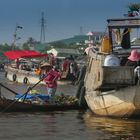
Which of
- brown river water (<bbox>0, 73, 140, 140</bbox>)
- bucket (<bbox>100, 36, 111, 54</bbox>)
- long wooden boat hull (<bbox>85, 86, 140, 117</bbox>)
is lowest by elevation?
brown river water (<bbox>0, 73, 140, 140</bbox>)

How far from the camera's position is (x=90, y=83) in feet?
61.3

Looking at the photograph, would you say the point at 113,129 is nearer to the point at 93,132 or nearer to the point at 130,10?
the point at 93,132

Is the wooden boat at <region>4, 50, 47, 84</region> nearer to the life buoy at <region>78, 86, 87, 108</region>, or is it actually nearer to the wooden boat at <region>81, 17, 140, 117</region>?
the life buoy at <region>78, 86, 87, 108</region>

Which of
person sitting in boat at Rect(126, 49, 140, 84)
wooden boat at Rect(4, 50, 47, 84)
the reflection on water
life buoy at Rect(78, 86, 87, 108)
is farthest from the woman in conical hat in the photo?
wooden boat at Rect(4, 50, 47, 84)

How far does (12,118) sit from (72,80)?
2190cm

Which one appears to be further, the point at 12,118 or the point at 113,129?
the point at 12,118

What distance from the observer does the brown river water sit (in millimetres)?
13953

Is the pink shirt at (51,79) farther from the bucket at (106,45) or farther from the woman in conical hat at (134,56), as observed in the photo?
the woman in conical hat at (134,56)

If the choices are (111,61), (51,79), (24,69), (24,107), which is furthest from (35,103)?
(24,69)

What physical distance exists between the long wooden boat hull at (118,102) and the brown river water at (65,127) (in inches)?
9.6

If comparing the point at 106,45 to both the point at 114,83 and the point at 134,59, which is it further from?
the point at 114,83

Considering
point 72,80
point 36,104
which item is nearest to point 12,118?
point 36,104

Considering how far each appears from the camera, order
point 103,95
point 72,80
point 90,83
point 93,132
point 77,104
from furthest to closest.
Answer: point 72,80 < point 77,104 < point 90,83 < point 103,95 < point 93,132

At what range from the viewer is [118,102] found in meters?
16.5
